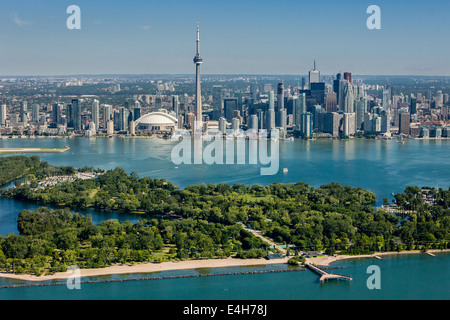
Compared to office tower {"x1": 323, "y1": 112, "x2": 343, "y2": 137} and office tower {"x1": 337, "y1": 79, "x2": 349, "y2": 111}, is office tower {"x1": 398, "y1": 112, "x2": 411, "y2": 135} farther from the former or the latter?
office tower {"x1": 337, "y1": 79, "x2": 349, "y2": 111}

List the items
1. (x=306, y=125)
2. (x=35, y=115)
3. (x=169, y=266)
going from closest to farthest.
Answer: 1. (x=169, y=266)
2. (x=306, y=125)
3. (x=35, y=115)

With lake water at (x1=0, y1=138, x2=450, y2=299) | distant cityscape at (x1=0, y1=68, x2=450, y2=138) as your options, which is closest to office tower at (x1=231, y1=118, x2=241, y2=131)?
distant cityscape at (x1=0, y1=68, x2=450, y2=138)

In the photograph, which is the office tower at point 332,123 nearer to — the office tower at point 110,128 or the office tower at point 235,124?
the office tower at point 235,124

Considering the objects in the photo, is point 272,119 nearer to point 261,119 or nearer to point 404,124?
point 261,119

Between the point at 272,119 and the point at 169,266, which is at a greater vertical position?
the point at 272,119

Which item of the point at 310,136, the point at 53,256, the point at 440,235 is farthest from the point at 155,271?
the point at 310,136

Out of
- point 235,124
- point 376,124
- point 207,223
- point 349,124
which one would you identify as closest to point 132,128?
point 235,124
